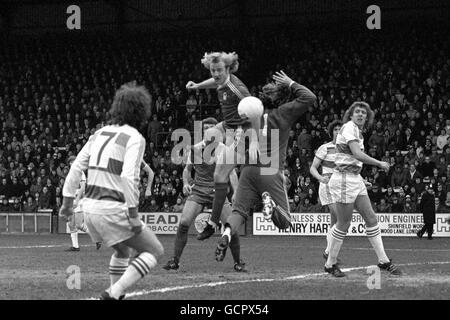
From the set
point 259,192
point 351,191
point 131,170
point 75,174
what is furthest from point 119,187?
point 351,191

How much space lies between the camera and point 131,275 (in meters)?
8.26

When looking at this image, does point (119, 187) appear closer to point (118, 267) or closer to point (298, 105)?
point (118, 267)

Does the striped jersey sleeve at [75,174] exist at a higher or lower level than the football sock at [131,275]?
higher

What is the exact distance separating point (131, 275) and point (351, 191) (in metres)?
4.76

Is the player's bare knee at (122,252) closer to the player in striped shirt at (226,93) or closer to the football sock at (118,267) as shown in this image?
the football sock at (118,267)

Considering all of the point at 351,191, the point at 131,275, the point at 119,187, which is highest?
the point at 119,187

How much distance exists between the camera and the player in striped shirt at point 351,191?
12.2 meters

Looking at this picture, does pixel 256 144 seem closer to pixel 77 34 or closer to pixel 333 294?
pixel 333 294

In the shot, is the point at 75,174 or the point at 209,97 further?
the point at 209,97

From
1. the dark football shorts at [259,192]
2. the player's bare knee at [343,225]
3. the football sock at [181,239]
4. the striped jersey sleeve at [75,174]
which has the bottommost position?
the football sock at [181,239]

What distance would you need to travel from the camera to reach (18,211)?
34.7 metres

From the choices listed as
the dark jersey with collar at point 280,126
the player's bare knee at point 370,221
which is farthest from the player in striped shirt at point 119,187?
the player's bare knee at point 370,221

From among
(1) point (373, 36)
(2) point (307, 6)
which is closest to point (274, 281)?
(1) point (373, 36)

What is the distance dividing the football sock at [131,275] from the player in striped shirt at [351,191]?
14.1ft
